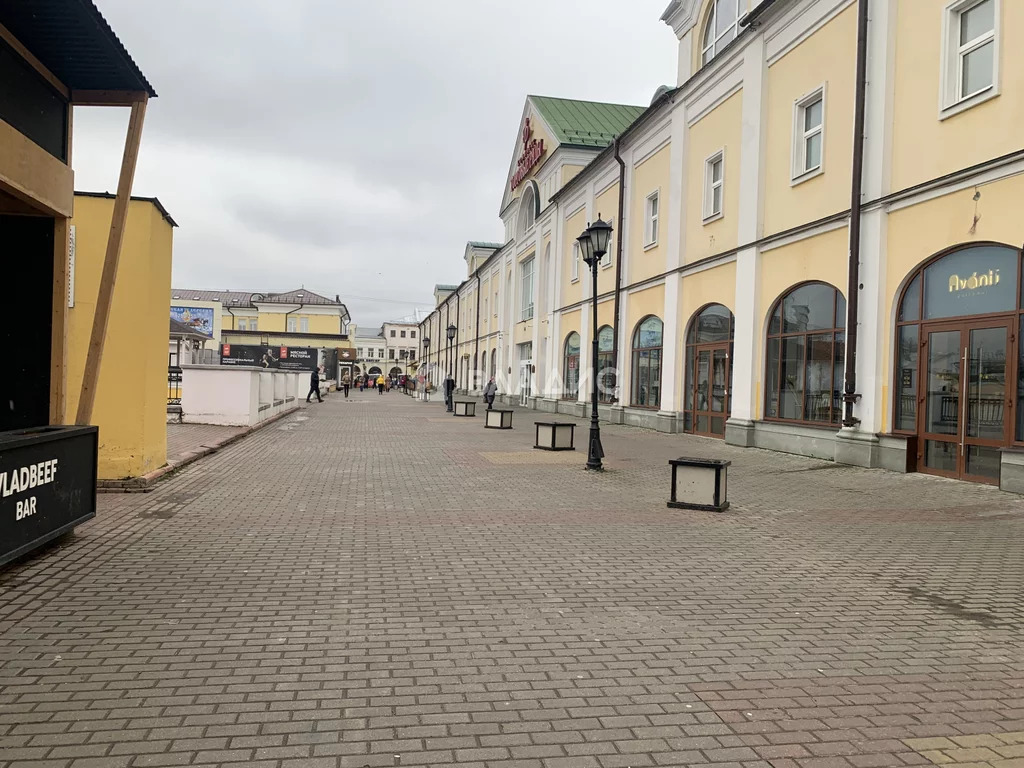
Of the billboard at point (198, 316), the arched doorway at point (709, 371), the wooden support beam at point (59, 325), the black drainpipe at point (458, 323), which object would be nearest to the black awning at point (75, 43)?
the wooden support beam at point (59, 325)

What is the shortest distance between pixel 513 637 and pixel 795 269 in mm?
12736

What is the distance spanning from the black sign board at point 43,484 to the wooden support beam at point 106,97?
10.3 feet

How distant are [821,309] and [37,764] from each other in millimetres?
14294

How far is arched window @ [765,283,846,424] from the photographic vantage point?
1383 centimetres

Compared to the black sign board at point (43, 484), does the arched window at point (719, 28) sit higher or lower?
higher

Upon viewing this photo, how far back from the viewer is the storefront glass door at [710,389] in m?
18.1

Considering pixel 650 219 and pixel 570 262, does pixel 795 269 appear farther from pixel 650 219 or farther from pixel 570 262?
pixel 570 262

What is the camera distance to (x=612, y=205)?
87.2 ft

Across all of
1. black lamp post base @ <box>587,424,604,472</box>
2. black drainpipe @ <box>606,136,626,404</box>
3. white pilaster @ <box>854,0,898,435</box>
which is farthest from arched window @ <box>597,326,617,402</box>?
black lamp post base @ <box>587,424,604,472</box>

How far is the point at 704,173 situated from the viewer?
19094mm

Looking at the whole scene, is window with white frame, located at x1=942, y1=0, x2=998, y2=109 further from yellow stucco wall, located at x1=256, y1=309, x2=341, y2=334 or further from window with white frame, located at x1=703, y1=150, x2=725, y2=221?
yellow stucco wall, located at x1=256, y1=309, x2=341, y2=334

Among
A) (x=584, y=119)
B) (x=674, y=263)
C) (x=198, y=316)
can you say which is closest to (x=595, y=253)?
(x=674, y=263)

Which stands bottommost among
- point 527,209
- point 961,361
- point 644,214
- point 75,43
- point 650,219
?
point 961,361

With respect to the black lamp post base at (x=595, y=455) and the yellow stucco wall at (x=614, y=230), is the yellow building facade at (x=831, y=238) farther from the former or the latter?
the black lamp post base at (x=595, y=455)
